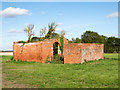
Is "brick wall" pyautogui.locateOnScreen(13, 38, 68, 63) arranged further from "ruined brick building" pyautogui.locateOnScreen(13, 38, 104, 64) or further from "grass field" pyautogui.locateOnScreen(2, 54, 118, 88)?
"grass field" pyautogui.locateOnScreen(2, 54, 118, 88)

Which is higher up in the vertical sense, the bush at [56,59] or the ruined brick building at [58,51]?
the ruined brick building at [58,51]

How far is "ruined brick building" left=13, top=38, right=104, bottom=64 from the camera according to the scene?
A: 711 inches

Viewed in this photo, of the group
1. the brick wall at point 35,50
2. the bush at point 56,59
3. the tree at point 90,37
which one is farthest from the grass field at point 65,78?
the tree at point 90,37

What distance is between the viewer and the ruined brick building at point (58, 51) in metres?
18.1

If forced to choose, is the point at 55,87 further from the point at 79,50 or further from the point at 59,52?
the point at 59,52

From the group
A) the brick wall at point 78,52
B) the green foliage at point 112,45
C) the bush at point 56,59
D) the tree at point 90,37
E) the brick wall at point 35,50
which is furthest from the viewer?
the green foliage at point 112,45

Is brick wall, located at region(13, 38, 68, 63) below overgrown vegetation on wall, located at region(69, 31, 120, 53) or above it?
below

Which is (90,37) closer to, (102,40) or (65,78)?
(102,40)

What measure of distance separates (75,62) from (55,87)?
10687mm

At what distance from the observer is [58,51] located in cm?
2247

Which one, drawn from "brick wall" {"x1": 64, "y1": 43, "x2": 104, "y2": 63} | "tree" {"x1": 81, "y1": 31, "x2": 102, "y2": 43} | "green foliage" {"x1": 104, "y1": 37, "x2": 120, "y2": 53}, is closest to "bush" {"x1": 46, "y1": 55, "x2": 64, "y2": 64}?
"brick wall" {"x1": 64, "y1": 43, "x2": 104, "y2": 63}

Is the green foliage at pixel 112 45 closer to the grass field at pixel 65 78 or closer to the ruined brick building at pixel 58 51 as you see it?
the ruined brick building at pixel 58 51

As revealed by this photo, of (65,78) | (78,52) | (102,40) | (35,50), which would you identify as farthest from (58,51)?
(102,40)

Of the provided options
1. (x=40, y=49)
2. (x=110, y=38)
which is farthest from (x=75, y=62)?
(x=110, y=38)
